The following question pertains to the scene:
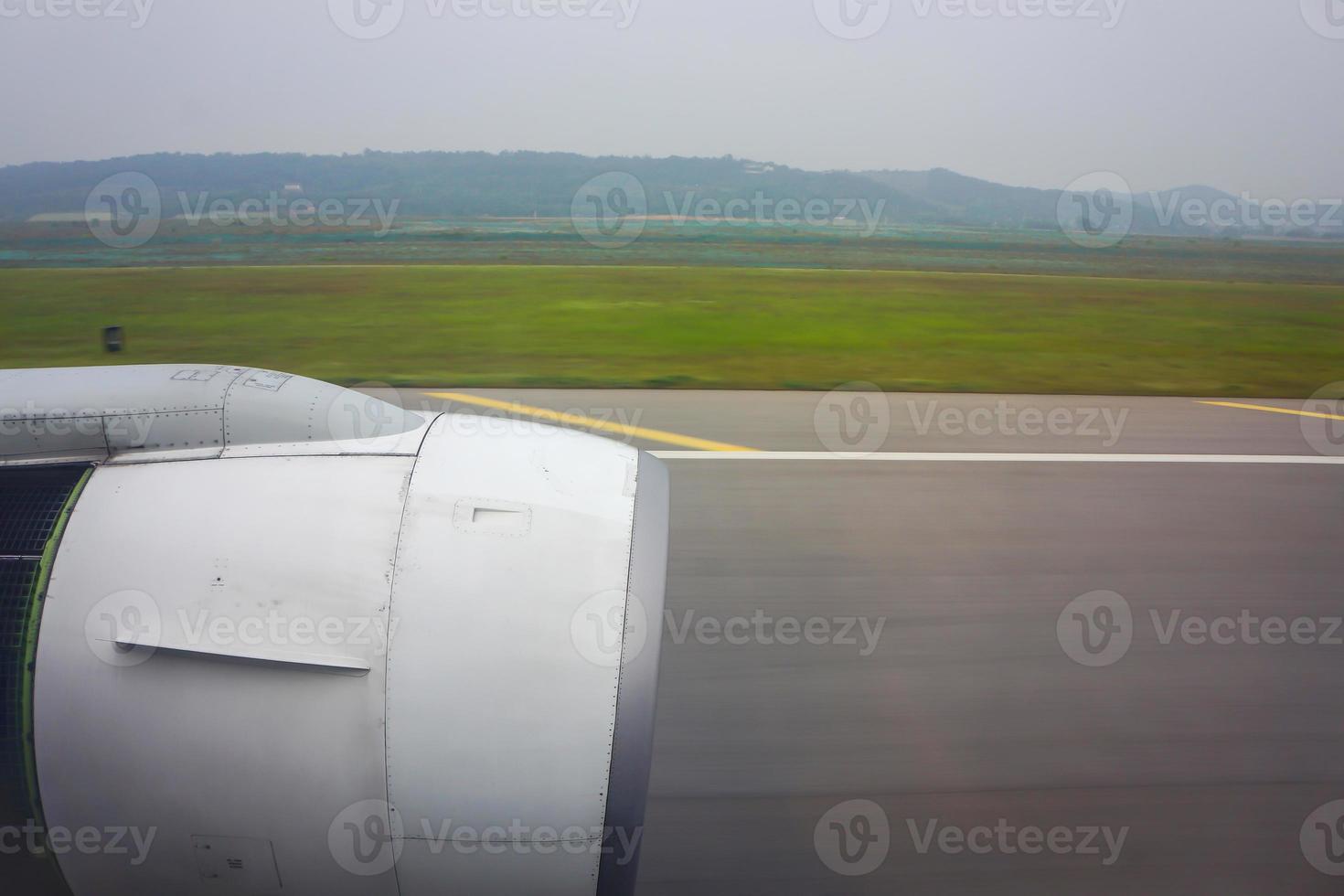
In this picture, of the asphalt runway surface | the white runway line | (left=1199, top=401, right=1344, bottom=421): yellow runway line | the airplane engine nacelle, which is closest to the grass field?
(left=1199, top=401, right=1344, bottom=421): yellow runway line

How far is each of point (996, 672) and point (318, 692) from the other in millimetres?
2222

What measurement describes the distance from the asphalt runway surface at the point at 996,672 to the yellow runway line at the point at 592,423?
2.3 inches

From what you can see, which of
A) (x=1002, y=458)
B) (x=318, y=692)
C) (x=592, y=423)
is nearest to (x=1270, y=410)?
(x=1002, y=458)

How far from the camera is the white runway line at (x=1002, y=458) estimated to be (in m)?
4.20

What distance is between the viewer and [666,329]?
6.96 metres

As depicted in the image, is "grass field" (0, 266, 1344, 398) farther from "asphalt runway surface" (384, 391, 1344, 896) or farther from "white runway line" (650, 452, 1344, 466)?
"asphalt runway surface" (384, 391, 1344, 896)

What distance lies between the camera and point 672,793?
7.63 feet

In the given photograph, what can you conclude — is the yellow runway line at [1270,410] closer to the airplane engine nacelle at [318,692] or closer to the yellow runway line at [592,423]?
the yellow runway line at [592,423]

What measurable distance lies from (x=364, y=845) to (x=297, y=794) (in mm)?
119

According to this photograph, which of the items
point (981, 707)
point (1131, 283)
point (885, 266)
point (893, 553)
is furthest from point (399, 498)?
point (1131, 283)

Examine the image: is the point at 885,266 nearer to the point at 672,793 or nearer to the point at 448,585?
the point at 672,793

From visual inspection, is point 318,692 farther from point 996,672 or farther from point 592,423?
point 592,423

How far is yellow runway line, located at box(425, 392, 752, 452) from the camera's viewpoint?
432 cm

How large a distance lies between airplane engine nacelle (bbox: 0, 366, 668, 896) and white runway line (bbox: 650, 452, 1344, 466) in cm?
273
